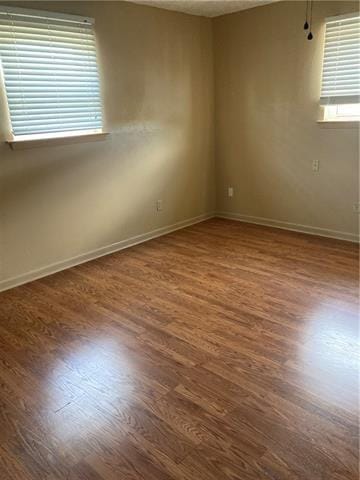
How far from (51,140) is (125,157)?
32.7 inches

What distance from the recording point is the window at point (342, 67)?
3.40 meters

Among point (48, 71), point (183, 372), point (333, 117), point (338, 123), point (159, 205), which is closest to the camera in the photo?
point (183, 372)

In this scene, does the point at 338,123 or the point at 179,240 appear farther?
the point at 179,240

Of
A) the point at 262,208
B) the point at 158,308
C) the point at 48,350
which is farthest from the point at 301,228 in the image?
the point at 48,350

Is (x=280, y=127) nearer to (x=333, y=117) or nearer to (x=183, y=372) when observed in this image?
(x=333, y=117)

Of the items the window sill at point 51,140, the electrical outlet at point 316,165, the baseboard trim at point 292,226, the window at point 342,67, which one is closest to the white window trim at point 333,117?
the window at point 342,67

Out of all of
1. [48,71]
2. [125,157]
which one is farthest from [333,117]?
[48,71]

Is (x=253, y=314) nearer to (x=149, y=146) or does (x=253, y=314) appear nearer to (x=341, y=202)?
(x=341, y=202)

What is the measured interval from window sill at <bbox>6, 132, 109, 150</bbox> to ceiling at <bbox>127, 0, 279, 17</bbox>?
1296 mm

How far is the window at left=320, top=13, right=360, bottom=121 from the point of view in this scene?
3400 mm

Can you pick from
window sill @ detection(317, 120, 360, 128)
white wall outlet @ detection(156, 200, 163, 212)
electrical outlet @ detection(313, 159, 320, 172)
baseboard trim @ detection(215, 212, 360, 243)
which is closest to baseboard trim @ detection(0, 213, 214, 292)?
white wall outlet @ detection(156, 200, 163, 212)

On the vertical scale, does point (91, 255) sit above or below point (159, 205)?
below

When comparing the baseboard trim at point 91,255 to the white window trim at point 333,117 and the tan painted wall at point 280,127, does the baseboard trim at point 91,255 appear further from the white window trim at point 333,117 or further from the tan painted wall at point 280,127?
the white window trim at point 333,117

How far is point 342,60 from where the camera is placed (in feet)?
11.5
